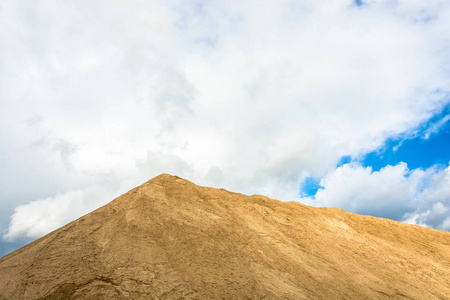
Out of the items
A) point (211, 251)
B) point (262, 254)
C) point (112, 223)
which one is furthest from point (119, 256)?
point (262, 254)

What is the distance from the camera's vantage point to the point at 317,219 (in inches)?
787

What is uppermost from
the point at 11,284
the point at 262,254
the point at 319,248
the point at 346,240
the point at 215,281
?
the point at 346,240

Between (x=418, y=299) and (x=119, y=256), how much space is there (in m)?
14.4

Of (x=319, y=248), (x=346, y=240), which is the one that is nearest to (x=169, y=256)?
(x=319, y=248)

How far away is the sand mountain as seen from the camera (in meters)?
10.5

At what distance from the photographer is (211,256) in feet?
40.5

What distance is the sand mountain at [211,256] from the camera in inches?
413

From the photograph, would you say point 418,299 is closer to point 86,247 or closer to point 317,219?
point 317,219

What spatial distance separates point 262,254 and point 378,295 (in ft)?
18.7

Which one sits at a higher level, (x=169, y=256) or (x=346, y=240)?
(x=346, y=240)

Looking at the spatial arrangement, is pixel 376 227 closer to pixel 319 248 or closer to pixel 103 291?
pixel 319 248

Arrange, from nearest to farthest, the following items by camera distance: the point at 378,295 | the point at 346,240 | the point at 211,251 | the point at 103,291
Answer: the point at 103,291 < the point at 211,251 < the point at 378,295 < the point at 346,240

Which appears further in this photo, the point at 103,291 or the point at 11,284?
the point at 11,284

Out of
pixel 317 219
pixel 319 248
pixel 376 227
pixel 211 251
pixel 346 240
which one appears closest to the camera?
pixel 211 251
